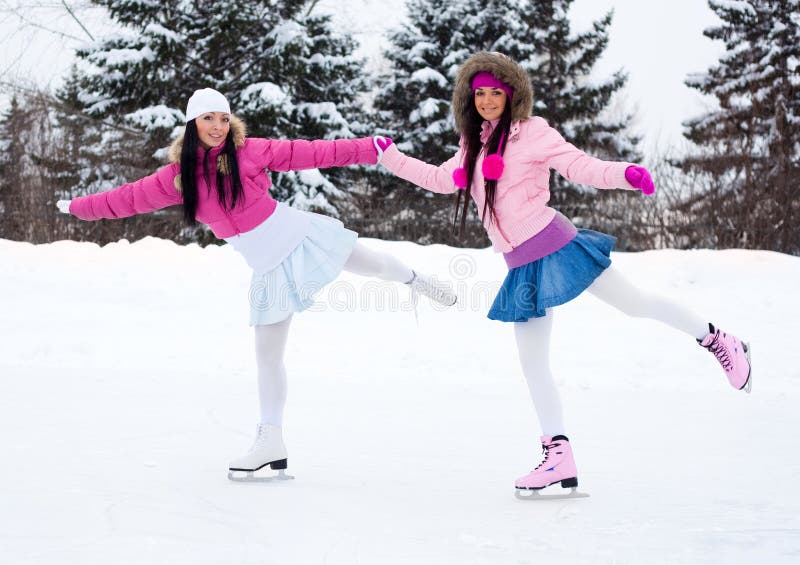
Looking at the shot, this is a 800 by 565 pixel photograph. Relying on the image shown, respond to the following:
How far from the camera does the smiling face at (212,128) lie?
11.0 feet

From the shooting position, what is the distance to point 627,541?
261cm

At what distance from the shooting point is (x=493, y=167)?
3.19 meters

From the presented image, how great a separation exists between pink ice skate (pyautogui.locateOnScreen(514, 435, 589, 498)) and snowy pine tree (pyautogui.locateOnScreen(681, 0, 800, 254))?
10.1 metres

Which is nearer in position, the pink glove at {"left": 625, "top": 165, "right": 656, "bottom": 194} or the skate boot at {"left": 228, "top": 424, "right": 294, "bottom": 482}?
the pink glove at {"left": 625, "top": 165, "right": 656, "bottom": 194}

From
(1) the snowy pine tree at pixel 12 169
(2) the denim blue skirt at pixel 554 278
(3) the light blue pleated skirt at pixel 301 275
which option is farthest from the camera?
(1) the snowy pine tree at pixel 12 169

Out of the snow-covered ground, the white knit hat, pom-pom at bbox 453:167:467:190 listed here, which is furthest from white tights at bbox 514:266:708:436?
the white knit hat

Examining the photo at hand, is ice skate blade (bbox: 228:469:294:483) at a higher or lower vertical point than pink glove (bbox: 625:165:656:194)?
lower

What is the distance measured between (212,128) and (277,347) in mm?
888

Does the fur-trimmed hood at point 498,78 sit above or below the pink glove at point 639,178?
above

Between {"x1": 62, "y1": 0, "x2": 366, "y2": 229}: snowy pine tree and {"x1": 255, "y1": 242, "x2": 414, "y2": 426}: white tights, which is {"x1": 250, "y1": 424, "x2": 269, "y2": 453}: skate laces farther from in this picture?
{"x1": 62, "y1": 0, "x2": 366, "y2": 229}: snowy pine tree

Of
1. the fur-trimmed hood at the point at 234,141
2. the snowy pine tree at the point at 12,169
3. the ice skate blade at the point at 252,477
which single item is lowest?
the ice skate blade at the point at 252,477

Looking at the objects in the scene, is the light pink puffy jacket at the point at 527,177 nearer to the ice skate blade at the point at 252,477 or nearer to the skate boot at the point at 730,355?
the skate boot at the point at 730,355

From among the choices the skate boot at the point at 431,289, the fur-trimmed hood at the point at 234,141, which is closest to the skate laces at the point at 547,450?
the skate boot at the point at 431,289

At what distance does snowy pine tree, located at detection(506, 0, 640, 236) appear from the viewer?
18781 millimetres
